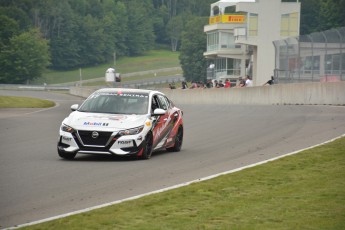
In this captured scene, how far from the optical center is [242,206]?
10445mm

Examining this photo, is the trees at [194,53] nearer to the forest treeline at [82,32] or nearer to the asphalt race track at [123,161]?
the forest treeline at [82,32]

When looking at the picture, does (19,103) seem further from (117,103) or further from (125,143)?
(125,143)

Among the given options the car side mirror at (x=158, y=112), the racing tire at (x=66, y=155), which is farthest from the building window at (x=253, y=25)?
the racing tire at (x=66, y=155)

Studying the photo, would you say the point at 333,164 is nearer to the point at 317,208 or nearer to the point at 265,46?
the point at 317,208

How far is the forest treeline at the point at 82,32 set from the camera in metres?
139

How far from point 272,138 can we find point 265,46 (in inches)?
2663

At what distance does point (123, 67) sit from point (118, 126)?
6024 inches

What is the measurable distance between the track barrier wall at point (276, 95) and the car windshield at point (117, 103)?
61.4 feet

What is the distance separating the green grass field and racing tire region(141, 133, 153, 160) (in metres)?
131

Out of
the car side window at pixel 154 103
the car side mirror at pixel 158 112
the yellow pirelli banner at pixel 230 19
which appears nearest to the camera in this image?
the car side mirror at pixel 158 112

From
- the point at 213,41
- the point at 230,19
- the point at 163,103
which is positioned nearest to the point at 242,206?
the point at 163,103

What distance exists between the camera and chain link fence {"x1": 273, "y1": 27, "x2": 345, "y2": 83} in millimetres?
38688

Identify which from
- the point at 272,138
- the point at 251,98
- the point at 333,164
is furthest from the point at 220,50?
the point at 333,164

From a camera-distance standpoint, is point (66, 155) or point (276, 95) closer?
point (66, 155)
